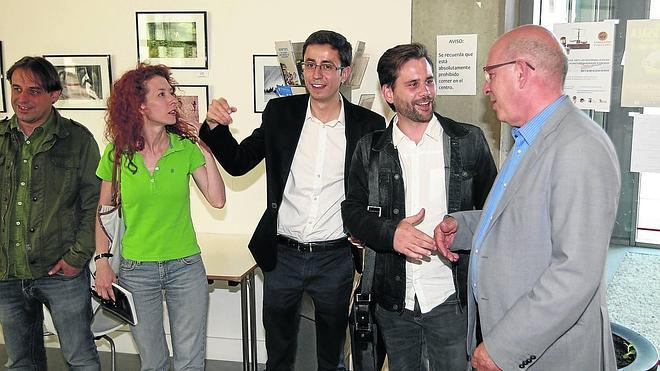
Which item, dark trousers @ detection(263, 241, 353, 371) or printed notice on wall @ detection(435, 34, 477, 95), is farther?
printed notice on wall @ detection(435, 34, 477, 95)

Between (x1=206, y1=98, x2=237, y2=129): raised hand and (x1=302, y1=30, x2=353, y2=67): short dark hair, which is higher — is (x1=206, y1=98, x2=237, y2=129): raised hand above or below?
below

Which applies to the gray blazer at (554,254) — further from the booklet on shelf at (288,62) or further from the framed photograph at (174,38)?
the framed photograph at (174,38)

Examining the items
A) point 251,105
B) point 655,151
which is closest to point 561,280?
point 655,151

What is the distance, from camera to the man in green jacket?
8.57ft

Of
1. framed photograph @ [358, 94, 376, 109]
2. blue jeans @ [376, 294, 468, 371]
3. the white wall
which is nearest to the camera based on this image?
blue jeans @ [376, 294, 468, 371]

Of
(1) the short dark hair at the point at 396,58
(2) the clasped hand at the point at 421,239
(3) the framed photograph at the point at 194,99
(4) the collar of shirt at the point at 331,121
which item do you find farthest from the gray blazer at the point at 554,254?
(3) the framed photograph at the point at 194,99

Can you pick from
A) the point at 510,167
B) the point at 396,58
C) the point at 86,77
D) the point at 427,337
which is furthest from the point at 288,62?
the point at 510,167

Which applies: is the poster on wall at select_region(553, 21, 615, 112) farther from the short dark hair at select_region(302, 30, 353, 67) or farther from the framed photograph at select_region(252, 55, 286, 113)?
the framed photograph at select_region(252, 55, 286, 113)

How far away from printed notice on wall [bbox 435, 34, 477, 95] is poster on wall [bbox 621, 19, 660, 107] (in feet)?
2.51

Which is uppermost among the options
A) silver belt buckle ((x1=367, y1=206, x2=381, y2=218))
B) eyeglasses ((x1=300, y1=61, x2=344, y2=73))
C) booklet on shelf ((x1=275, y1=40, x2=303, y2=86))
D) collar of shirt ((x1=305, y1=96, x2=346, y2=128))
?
booklet on shelf ((x1=275, y1=40, x2=303, y2=86))

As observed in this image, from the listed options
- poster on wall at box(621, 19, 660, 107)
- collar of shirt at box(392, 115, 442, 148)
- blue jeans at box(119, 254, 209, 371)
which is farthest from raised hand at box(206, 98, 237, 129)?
poster on wall at box(621, 19, 660, 107)

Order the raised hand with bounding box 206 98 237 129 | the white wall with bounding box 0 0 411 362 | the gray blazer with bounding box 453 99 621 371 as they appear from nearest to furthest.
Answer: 1. the gray blazer with bounding box 453 99 621 371
2. the raised hand with bounding box 206 98 237 129
3. the white wall with bounding box 0 0 411 362

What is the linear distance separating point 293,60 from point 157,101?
0.97 m

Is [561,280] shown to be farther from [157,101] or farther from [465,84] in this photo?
[465,84]
